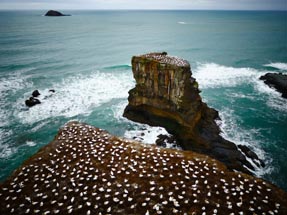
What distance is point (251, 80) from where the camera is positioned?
1646 inches

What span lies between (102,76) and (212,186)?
1546 inches

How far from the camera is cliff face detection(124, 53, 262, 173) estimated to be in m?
21.1

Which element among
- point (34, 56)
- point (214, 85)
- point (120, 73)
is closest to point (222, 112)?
point (214, 85)

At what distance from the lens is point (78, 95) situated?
3619cm

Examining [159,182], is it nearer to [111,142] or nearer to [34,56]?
[111,142]

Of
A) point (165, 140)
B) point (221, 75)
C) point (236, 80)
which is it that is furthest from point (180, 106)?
point (221, 75)

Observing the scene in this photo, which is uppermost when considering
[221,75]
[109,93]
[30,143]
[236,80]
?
[221,75]

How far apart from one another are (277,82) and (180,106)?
88.4 ft

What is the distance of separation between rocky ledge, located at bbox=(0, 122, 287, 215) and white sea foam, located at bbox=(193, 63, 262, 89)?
30679mm

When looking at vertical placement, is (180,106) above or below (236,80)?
above

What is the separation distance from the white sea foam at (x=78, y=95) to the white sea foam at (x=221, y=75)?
17.0 meters

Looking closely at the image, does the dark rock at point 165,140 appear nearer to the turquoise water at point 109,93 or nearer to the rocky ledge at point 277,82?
the turquoise water at point 109,93

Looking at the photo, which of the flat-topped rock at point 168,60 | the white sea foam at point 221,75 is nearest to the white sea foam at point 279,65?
the white sea foam at point 221,75

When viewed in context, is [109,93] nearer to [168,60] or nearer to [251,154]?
[168,60]
